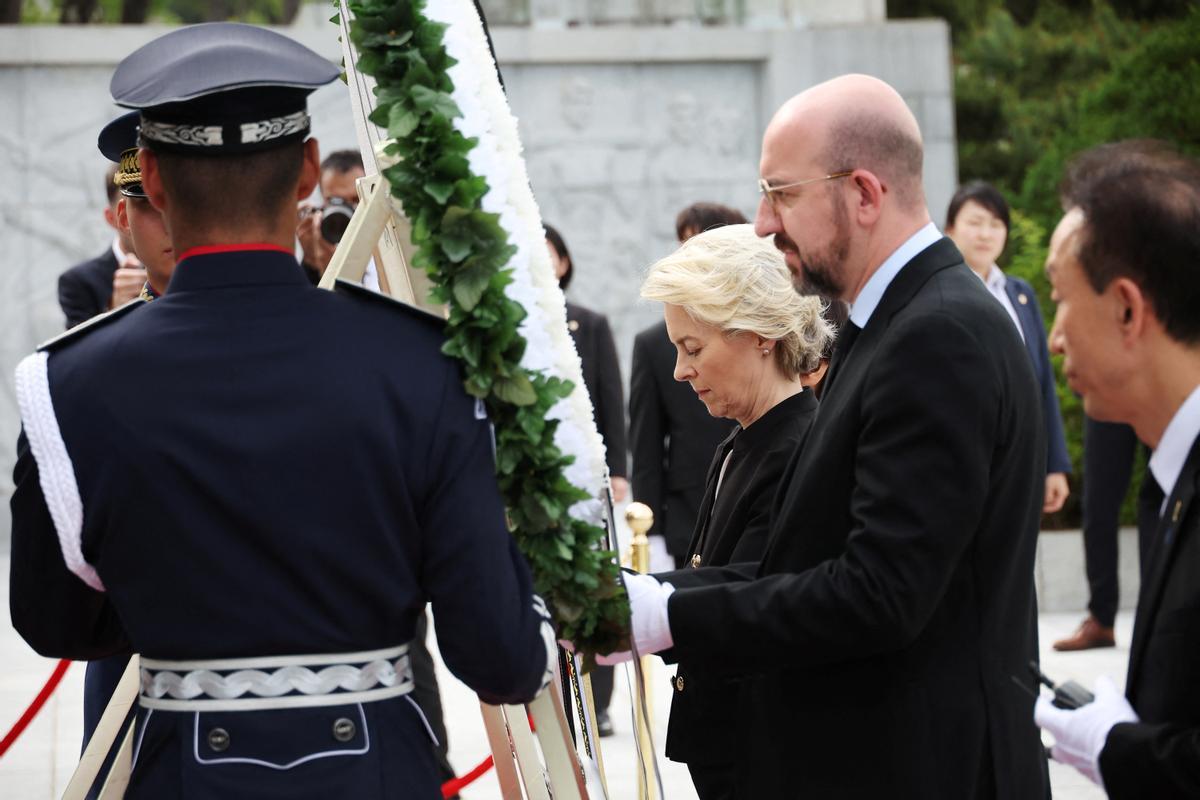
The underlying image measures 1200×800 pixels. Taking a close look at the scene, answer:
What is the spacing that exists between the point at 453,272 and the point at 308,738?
0.69 metres

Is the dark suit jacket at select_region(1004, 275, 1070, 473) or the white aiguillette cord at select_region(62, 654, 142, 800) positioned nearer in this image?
the white aiguillette cord at select_region(62, 654, 142, 800)

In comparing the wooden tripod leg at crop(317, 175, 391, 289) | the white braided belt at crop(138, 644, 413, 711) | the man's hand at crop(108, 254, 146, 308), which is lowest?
the white braided belt at crop(138, 644, 413, 711)

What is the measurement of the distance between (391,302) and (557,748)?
815mm

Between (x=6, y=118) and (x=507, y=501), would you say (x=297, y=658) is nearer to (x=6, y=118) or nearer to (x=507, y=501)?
(x=507, y=501)

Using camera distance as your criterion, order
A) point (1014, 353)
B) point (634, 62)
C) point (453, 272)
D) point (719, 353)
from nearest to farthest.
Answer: point (453, 272)
point (1014, 353)
point (719, 353)
point (634, 62)

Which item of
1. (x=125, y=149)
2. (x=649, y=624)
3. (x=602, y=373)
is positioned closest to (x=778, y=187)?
(x=649, y=624)

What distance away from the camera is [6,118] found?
11.6m

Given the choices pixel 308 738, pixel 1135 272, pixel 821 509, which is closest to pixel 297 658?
pixel 308 738

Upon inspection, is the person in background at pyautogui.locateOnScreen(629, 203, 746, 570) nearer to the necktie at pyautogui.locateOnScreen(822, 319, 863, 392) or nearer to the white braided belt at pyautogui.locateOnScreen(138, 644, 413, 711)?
the necktie at pyautogui.locateOnScreen(822, 319, 863, 392)

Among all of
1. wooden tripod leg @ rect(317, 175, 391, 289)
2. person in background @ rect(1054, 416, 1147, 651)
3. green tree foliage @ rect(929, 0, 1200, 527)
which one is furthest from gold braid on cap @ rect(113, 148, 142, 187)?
green tree foliage @ rect(929, 0, 1200, 527)

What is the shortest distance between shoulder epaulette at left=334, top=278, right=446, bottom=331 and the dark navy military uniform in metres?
0.02

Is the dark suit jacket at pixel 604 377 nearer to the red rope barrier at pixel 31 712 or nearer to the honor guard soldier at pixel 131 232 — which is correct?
the red rope barrier at pixel 31 712

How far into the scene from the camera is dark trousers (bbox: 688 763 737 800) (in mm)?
3179

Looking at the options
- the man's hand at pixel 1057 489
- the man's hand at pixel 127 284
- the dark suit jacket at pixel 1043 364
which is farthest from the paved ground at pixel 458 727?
the man's hand at pixel 127 284
